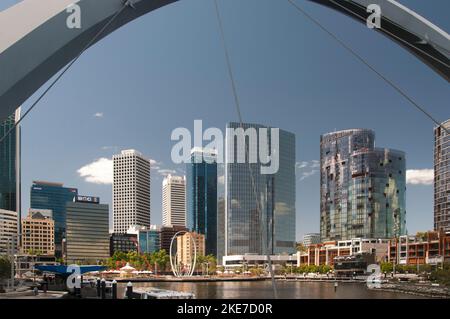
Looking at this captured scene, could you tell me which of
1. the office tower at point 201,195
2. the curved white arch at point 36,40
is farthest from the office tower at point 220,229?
the curved white arch at point 36,40

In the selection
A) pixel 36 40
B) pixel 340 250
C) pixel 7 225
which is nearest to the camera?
pixel 36 40

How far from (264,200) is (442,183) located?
22.6 metres

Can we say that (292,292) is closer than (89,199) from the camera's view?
Yes

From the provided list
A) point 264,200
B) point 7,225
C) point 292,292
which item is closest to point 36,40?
point 292,292

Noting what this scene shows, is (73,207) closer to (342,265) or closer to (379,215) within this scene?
(342,265)

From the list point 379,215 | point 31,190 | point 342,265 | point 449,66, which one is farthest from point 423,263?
point 31,190

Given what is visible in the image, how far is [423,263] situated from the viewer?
4603 cm

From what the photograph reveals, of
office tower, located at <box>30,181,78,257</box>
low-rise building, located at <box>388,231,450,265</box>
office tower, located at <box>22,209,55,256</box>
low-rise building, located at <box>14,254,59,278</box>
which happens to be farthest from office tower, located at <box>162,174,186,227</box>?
low-rise building, located at <box>388,231,450,265</box>

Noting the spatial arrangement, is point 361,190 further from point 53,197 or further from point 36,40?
point 36,40

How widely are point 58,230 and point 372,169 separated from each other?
4660 cm

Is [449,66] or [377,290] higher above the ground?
[449,66]

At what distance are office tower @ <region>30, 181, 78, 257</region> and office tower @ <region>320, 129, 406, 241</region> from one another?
40.8m

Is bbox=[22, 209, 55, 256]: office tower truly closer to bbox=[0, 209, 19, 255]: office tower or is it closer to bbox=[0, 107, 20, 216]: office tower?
bbox=[0, 107, 20, 216]: office tower

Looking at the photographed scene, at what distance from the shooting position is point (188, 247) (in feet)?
200
